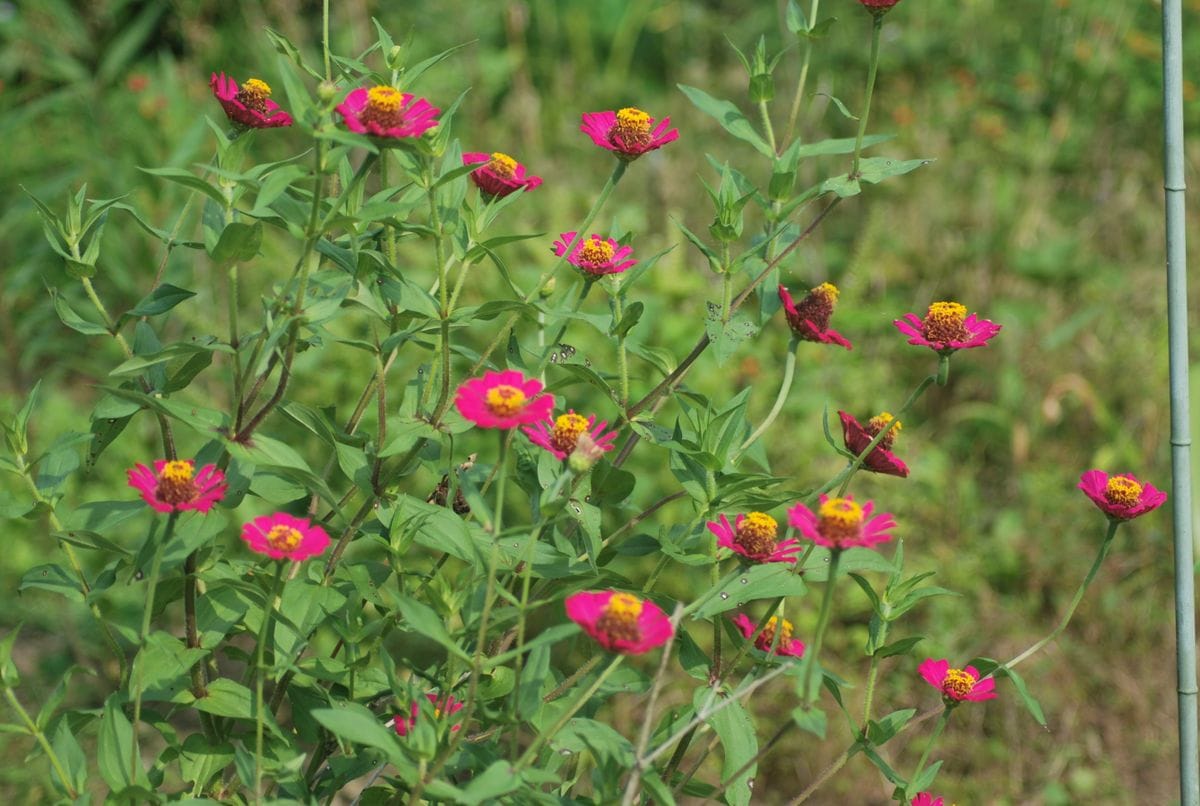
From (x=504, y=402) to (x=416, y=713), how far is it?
345 millimetres

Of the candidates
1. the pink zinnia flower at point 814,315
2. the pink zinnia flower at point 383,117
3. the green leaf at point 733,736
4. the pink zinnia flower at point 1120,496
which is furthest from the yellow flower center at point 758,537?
the pink zinnia flower at point 383,117

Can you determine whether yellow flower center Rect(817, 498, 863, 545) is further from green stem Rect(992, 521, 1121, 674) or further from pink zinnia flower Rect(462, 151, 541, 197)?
pink zinnia flower Rect(462, 151, 541, 197)

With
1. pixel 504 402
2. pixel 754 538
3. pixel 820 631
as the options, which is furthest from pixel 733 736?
pixel 504 402

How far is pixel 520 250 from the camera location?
9.71 feet

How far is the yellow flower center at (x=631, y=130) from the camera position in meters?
1.33

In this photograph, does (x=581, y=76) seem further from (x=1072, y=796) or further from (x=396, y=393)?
(x=1072, y=796)

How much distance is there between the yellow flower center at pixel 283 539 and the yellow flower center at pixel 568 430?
24 cm

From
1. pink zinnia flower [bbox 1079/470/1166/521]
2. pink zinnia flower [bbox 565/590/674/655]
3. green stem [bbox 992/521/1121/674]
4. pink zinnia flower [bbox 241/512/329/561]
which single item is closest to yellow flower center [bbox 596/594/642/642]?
pink zinnia flower [bbox 565/590/674/655]

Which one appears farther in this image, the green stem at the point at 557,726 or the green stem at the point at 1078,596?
the green stem at the point at 1078,596

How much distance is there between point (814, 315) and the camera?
1.38 metres

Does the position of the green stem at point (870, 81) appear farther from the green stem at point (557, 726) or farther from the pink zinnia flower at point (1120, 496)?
the green stem at point (557, 726)

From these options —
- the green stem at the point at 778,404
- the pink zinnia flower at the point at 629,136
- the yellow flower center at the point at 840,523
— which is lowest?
the green stem at the point at 778,404

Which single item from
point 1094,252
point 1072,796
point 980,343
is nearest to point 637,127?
point 980,343

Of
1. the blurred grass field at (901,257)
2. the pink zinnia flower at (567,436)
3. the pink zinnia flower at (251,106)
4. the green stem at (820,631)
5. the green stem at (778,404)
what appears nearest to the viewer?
the green stem at (820,631)
